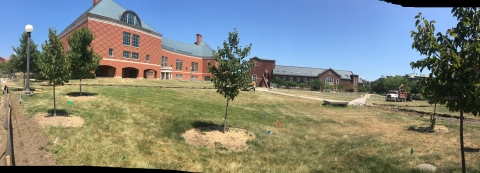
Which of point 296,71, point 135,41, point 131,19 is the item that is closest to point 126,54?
point 135,41

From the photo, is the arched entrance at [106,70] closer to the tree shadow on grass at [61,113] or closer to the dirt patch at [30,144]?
the tree shadow on grass at [61,113]

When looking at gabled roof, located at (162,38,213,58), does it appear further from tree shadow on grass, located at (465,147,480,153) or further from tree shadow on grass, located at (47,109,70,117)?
tree shadow on grass, located at (465,147,480,153)

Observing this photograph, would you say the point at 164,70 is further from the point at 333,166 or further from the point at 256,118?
the point at 333,166

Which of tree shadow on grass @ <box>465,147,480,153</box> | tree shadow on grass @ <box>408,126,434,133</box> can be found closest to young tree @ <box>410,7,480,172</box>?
tree shadow on grass @ <box>465,147,480,153</box>

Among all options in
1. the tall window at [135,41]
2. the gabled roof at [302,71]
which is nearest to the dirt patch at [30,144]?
the tall window at [135,41]

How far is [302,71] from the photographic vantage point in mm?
91938

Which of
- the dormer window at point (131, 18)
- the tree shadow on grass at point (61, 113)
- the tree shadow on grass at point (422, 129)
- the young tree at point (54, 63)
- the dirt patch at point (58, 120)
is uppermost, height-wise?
the dormer window at point (131, 18)

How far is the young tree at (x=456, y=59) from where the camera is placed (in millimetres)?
5477

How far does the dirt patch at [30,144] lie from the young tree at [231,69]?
7568 millimetres

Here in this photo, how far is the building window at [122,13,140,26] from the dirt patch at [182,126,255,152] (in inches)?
1405

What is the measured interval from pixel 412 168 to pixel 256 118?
1128 cm

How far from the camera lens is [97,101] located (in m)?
17.7

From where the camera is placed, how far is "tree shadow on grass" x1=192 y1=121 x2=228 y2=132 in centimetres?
1404

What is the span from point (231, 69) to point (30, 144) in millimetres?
8655
